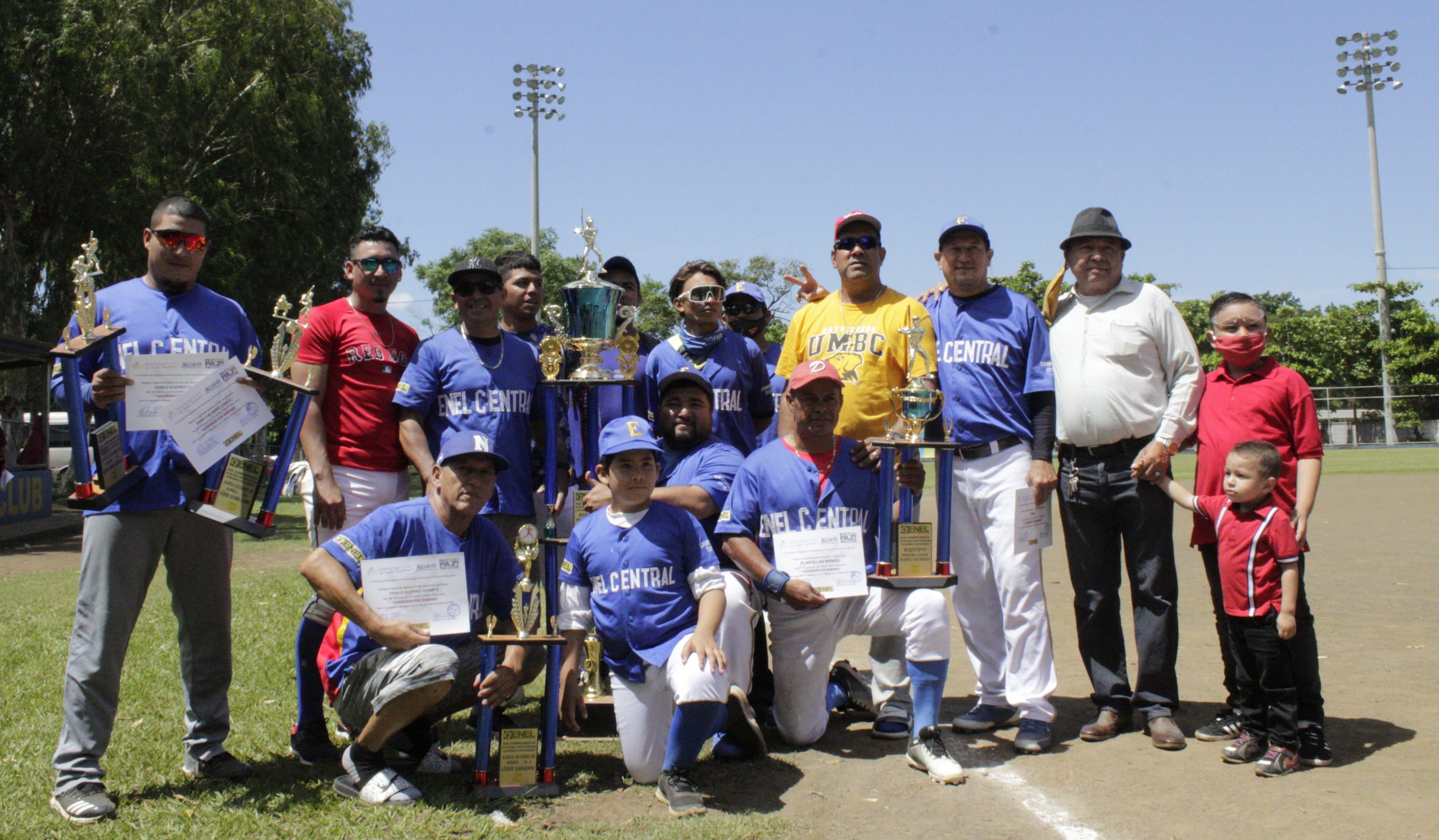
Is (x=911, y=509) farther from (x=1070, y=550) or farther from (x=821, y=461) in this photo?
(x=1070, y=550)

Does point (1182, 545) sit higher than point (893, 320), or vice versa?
point (893, 320)

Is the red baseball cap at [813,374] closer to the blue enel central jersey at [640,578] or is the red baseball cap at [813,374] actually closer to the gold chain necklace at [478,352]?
the blue enel central jersey at [640,578]

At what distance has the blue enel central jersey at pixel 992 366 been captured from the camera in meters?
5.29

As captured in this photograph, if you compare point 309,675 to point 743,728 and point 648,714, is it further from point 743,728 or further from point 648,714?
point 743,728

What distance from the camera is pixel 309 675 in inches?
198

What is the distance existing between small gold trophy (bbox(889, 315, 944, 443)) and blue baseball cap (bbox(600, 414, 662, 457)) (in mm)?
1108

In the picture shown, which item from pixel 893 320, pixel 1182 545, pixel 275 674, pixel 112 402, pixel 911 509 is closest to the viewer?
pixel 112 402

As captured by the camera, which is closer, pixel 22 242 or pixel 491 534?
pixel 491 534

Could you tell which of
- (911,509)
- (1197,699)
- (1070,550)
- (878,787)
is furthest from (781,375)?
(1197,699)

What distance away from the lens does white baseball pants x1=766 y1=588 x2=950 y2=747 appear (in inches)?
203

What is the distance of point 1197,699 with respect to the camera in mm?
5867

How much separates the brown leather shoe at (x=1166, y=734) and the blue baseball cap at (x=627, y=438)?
2662 mm

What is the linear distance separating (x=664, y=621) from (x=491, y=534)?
0.86m

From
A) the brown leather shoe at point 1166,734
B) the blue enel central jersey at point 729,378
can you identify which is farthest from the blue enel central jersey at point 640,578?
the brown leather shoe at point 1166,734
